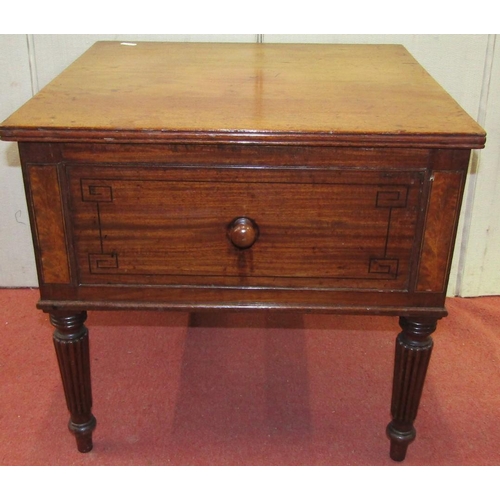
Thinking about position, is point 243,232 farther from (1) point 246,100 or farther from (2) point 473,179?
(2) point 473,179

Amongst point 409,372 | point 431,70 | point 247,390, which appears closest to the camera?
point 409,372

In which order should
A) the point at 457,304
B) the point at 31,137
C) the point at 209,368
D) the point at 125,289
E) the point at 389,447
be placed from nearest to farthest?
the point at 31,137 → the point at 125,289 → the point at 389,447 → the point at 209,368 → the point at 457,304

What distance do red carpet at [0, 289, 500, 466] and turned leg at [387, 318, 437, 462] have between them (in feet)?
0.30

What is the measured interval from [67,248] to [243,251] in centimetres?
27

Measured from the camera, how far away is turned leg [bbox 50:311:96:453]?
3.68 feet

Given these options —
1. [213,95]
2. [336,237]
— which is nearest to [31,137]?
[213,95]

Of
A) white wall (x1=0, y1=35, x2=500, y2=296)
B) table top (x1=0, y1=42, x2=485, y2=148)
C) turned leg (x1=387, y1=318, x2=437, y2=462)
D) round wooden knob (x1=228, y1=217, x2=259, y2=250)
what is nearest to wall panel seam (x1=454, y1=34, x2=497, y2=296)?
white wall (x1=0, y1=35, x2=500, y2=296)

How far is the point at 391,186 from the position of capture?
38.4 inches

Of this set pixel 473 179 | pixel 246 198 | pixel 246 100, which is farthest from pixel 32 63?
pixel 473 179

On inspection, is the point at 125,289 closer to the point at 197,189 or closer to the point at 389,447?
the point at 197,189

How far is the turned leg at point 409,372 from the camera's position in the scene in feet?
3.62

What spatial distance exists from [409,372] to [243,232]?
1.27ft

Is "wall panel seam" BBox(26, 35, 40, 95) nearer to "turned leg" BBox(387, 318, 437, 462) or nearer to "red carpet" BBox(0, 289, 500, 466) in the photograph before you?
"red carpet" BBox(0, 289, 500, 466)

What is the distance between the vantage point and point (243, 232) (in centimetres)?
99
